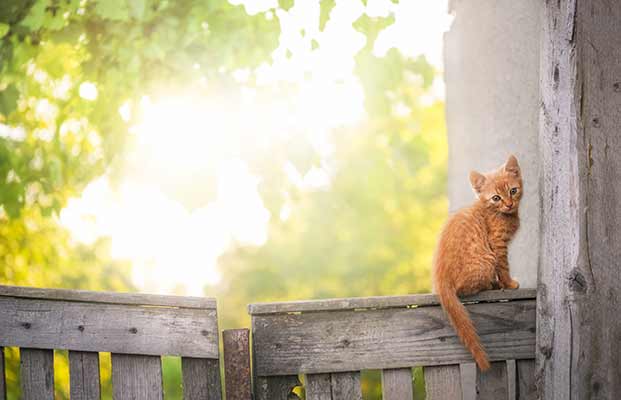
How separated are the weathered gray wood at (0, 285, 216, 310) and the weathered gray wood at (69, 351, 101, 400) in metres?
0.20

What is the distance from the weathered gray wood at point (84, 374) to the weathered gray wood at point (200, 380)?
1.06 feet

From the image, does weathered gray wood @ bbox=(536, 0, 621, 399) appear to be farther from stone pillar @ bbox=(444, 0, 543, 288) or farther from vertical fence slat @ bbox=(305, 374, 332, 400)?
vertical fence slat @ bbox=(305, 374, 332, 400)

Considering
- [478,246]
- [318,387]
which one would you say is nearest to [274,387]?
[318,387]

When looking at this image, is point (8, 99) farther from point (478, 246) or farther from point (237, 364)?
point (478, 246)

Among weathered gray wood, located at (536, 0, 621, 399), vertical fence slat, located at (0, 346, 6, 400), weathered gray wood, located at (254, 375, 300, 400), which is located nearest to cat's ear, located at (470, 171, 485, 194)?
weathered gray wood, located at (536, 0, 621, 399)

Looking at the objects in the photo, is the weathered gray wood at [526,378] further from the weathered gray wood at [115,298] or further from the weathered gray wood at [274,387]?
the weathered gray wood at [115,298]

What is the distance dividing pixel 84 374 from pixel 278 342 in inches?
27.7

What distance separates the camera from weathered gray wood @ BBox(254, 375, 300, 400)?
2.14m

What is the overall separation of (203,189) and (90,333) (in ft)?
4.79

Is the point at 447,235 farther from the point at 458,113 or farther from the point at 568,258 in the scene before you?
the point at 458,113

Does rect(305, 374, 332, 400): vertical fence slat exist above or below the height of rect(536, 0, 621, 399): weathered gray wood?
below

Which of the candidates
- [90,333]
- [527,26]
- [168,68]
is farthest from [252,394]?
[168,68]

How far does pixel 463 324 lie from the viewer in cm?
216

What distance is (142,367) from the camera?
2.19 m
